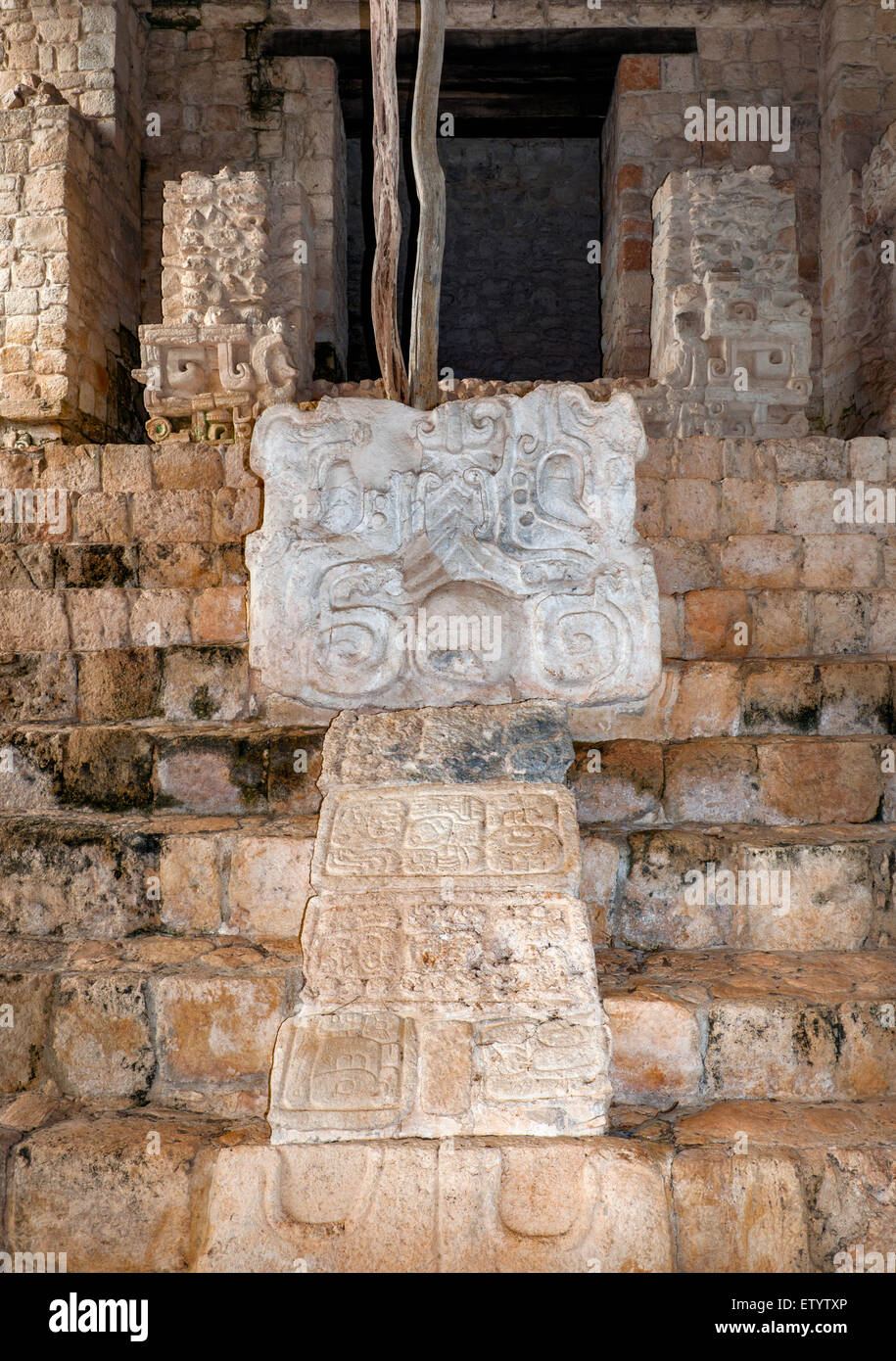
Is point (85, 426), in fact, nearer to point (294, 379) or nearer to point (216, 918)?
point (294, 379)

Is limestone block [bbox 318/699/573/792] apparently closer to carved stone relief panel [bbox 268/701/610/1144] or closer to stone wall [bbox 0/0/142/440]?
carved stone relief panel [bbox 268/701/610/1144]

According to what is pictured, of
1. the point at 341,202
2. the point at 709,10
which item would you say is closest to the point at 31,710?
the point at 341,202

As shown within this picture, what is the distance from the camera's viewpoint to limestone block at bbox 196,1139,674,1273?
1.78 metres

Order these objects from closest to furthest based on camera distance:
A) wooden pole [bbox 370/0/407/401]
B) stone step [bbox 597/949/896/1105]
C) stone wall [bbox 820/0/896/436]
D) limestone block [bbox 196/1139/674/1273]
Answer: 1. limestone block [bbox 196/1139/674/1273]
2. stone step [bbox 597/949/896/1105]
3. wooden pole [bbox 370/0/407/401]
4. stone wall [bbox 820/0/896/436]

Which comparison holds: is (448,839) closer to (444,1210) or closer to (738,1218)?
(444,1210)

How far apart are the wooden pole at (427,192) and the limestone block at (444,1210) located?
297cm

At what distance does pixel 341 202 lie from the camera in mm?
7750

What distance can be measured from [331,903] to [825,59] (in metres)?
7.69

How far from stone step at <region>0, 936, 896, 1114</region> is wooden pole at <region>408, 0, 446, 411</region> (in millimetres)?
2514

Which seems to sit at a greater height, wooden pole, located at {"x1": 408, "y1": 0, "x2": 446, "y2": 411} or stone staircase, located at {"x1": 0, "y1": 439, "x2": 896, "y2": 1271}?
wooden pole, located at {"x1": 408, "y1": 0, "x2": 446, "y2": 411}

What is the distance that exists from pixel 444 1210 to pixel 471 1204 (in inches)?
2.0

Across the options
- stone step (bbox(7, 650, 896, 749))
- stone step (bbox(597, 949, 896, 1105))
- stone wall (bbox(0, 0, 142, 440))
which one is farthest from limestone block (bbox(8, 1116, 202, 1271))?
stone wall (bbox(0, 0, 142, 440))

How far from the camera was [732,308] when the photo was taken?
19.6 feet

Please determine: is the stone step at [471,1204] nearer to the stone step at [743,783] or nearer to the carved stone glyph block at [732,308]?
the stone step at [743,783]
